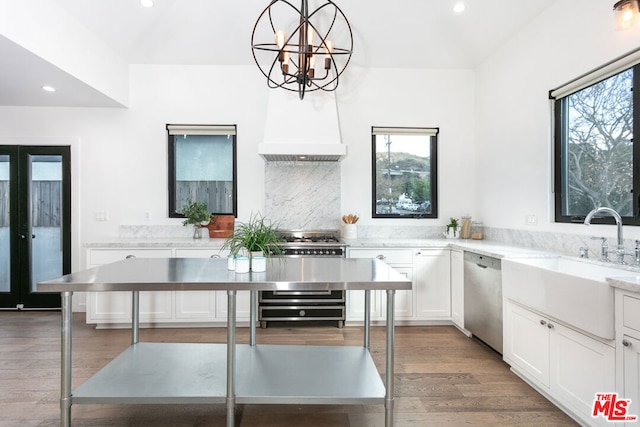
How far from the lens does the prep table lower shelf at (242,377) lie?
6.11 ft

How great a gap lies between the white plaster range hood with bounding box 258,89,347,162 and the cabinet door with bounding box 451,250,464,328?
1.55 meters

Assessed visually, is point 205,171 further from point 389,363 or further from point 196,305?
point 389,363

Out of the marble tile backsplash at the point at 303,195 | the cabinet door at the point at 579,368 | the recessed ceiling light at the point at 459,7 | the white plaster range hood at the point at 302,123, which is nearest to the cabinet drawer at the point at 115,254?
the marble tile backsplash at the point at 303,195

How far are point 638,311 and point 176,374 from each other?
2.35 metres

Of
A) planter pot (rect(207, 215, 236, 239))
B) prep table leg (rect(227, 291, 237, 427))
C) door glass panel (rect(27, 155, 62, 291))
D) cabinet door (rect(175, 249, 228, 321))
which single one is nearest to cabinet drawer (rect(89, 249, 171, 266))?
cabinet door (rect(175, 249, 228, 321))

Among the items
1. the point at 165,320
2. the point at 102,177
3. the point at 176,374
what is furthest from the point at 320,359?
the point at 102,177

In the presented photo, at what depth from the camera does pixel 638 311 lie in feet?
5.36

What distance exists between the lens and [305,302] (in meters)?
3.59

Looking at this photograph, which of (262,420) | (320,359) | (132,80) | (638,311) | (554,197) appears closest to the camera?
(638,311)

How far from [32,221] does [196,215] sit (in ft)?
6.53

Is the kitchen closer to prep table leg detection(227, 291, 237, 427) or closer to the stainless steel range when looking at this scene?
the stainless steel range

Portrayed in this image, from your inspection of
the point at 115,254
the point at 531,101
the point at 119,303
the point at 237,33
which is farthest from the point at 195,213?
the point at 531,101

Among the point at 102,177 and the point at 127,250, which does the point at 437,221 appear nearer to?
the point at 127,250

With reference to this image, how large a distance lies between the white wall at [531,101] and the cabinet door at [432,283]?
30.0 inches
